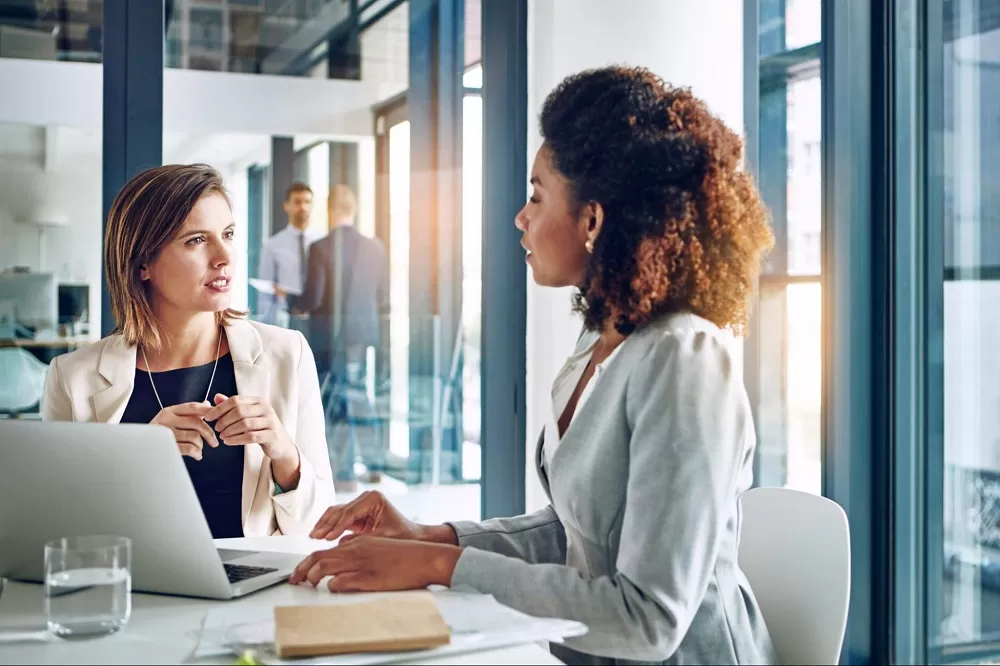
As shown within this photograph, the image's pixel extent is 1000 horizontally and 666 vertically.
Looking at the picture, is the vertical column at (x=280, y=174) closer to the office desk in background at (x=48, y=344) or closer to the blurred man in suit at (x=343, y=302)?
the blurred man in suit at (x=343, y=302)

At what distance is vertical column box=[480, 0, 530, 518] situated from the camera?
11.0ft

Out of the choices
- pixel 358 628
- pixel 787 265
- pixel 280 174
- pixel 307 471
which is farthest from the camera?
pixel 787 265

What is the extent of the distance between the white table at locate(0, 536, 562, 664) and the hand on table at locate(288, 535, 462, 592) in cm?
4

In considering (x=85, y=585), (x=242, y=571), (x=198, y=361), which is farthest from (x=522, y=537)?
(x=198, y=361)

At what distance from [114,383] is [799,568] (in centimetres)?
143

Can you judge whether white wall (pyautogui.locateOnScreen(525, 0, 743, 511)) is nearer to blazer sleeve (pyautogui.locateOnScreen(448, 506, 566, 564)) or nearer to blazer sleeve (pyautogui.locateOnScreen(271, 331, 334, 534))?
blazer sleeve (pyautogui.locateOnScreen(271, 331, 334, 534))

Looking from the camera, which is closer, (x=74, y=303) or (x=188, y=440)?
(x=188, y=440)

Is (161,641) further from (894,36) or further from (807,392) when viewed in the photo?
(807,392)

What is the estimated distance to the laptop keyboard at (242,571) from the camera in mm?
1433

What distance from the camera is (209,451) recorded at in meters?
2.12

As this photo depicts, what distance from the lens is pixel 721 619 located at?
1.39 metres

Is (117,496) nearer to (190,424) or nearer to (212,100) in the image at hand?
(190,424)

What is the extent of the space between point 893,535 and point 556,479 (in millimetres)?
1950

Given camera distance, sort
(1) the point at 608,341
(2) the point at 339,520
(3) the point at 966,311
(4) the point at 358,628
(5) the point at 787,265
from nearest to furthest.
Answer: (4) the point at 358,628
(2) the point at 339,520
(1) the point at 608,341
(3) the point at 966,311
(5) the point at 787,265
